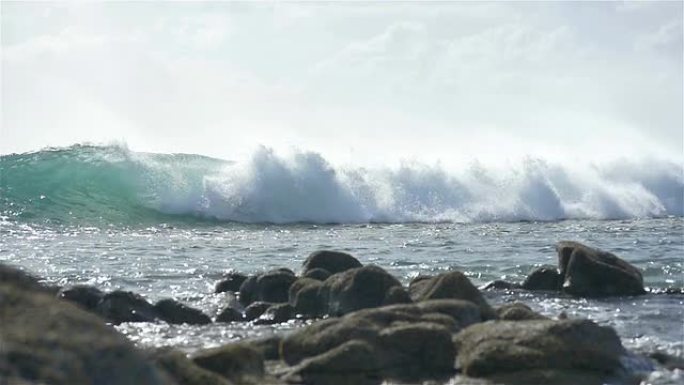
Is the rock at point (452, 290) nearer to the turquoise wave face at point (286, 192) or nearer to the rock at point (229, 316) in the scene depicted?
the rock at point (229, 316)

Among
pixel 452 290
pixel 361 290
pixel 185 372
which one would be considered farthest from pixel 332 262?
pixel 185 372

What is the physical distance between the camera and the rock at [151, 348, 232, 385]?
7.79 metres

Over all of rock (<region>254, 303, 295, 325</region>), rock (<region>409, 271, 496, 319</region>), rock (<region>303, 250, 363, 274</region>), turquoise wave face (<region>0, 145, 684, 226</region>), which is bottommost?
rock (<region>254, 303, 295, 325</region>)

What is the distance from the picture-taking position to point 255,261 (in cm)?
2131

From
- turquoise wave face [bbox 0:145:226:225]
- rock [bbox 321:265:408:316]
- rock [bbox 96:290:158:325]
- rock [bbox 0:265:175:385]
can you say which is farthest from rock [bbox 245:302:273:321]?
turquoise wave face [bbox 0:145:226:225]

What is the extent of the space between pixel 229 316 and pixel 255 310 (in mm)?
392

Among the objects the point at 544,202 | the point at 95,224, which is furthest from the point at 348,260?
the point at 544,202

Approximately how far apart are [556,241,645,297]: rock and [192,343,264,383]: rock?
A: 7902 millimetres

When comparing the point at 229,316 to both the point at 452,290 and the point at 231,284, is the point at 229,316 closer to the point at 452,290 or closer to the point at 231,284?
the point at 231,284

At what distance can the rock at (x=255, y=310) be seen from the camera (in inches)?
548

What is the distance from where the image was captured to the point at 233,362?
8.76 metres

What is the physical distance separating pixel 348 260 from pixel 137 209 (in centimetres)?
2028

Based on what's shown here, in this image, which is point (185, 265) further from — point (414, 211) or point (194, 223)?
point (414, 211)

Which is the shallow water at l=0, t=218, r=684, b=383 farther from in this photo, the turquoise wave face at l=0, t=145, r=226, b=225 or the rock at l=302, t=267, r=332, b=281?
the turquoise wave face at l=0, t=145, r=226, b=225
